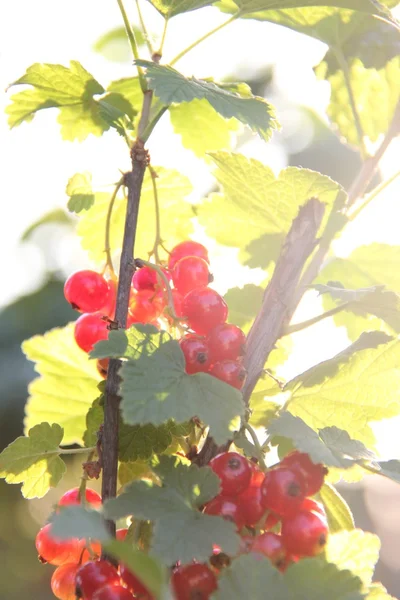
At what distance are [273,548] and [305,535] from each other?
0.03m

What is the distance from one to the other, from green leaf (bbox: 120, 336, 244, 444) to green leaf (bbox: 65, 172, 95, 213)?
313 mm

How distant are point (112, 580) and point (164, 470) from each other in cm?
11

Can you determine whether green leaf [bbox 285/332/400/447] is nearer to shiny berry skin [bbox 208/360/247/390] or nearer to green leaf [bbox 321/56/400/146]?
shiny berry skin [bbox 208/360/247/390]

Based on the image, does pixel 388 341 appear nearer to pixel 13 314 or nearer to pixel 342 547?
pixel 342 547

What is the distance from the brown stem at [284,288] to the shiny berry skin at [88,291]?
0.21 metres

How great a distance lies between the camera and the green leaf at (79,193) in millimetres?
946

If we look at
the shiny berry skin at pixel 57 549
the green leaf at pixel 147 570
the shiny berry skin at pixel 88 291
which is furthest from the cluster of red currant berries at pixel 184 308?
the green leaf at pixel 147 570

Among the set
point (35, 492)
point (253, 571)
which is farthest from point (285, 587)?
point (35, 492)

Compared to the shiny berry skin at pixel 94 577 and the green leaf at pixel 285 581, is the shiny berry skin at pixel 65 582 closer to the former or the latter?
the shiny berry skin at pixel 94 577

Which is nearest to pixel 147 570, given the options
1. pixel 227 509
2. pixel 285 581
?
pixel 285 581

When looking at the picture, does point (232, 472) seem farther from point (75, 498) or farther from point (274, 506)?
point (75, 498)

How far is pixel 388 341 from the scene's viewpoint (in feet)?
2.58

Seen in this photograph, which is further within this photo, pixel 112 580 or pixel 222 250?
pixel 222 250

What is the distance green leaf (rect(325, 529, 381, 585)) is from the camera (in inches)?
25.5
